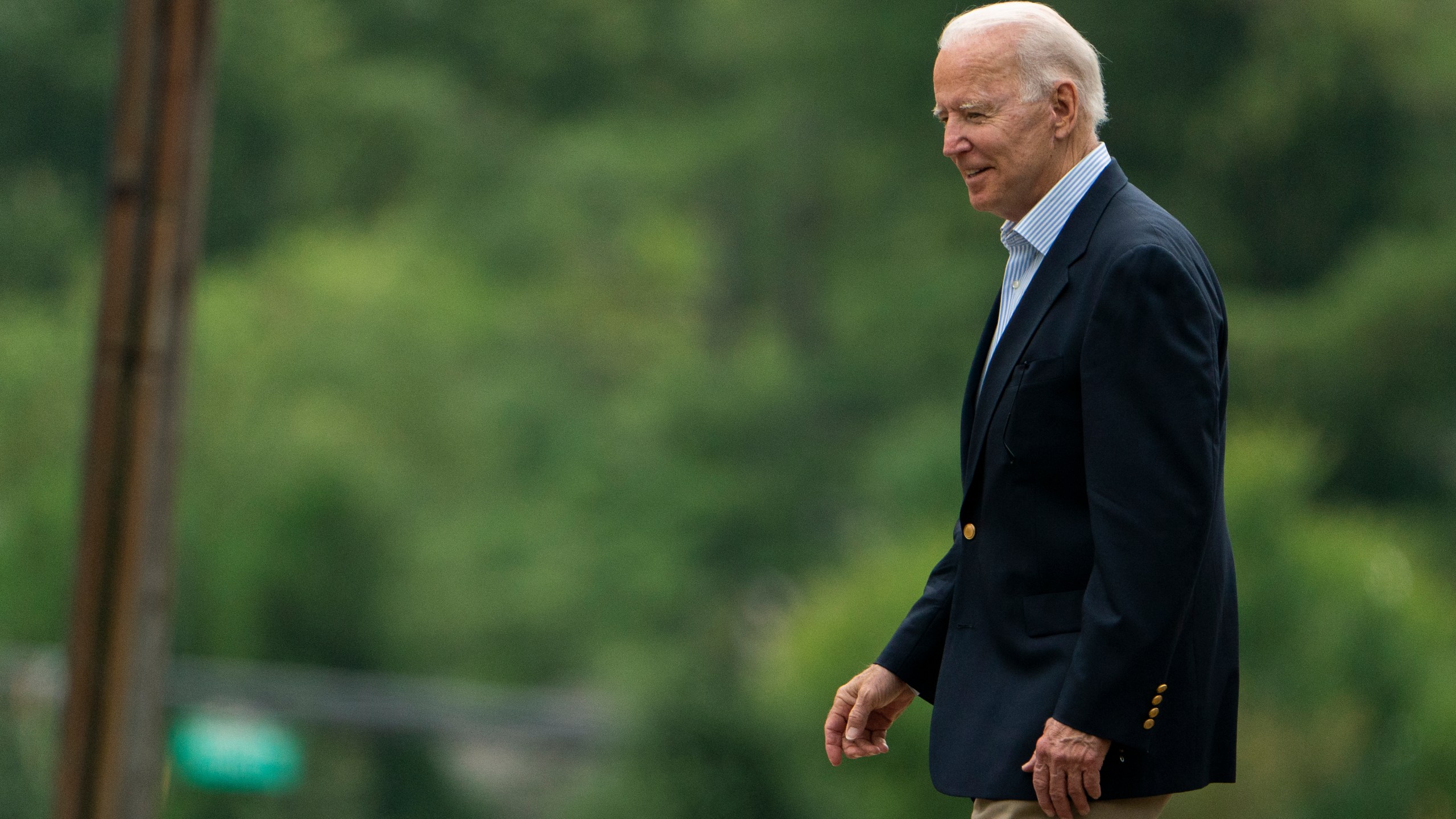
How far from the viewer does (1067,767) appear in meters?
1.78

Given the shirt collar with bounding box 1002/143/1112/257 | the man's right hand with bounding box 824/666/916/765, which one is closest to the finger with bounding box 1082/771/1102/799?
A: the man's right hand with bounding box 824/666/916/765

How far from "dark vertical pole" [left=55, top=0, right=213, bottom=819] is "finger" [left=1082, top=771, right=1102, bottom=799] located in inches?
138

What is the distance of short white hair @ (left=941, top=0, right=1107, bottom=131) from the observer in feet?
6.33

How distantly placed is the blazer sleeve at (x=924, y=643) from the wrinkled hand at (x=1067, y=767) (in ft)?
1.06

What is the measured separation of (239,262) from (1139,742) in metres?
19.0

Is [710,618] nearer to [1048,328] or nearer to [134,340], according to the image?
[134,340]

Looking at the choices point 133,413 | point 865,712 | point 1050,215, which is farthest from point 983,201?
point 133,413

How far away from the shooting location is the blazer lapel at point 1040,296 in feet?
6.31

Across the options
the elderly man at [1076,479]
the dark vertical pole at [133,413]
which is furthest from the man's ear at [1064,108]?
the dark vertical pole at [133,413]

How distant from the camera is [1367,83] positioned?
15.3 m

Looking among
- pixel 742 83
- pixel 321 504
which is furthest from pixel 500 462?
pixel 321 504

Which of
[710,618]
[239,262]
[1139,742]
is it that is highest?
[239,262]

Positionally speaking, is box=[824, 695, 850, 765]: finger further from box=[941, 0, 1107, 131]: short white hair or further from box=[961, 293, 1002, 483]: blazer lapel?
box=[941, 0, 1107, 131]: short white hair

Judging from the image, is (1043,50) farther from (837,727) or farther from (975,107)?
(837,727)
